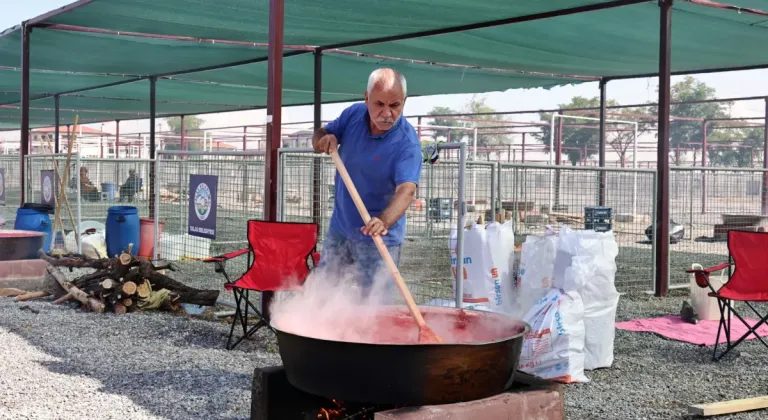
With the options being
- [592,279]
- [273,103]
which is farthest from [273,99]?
[592,279]

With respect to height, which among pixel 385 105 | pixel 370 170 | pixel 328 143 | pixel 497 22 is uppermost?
pixel 497 22

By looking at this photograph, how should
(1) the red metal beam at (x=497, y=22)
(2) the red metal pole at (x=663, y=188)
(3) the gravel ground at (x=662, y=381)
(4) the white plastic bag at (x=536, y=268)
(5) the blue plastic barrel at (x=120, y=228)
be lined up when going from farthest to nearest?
(5) the blue plastic barrel at (x=120, y=228) → (2) the red metal pole at (x=663, y=188) → (1) the red metal beam at (x=497, y=22) → (4) the white plastic bag at (x=536, y=268) → (3) the gravel ground at (x=662, y=381)

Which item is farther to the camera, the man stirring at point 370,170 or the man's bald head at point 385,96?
the man stirring at point 370,170

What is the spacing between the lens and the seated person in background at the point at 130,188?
13869mm

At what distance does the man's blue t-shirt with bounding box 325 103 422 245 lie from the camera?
134 inches

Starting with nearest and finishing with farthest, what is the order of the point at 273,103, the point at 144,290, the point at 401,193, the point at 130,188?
the point at 401,193, the point at 273,103, the point at 144,290, the point at 130,188

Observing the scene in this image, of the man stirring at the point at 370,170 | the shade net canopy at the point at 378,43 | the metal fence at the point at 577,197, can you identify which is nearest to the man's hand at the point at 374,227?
the man stirring at the point at 370,170

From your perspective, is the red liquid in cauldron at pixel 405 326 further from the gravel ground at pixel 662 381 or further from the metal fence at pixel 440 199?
the metal fence at pixel 440 199

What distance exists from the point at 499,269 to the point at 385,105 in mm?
2978

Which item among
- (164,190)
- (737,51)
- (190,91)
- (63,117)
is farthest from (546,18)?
(63,117)

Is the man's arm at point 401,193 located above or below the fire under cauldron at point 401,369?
above

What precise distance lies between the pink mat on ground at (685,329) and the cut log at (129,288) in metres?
4.39

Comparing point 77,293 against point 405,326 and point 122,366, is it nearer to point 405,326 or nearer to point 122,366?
point 122,366

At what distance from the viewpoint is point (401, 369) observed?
2551mm
